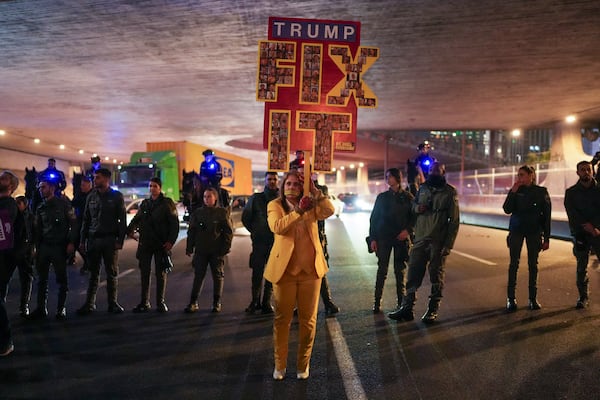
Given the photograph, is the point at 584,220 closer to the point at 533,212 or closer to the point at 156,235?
the point at 533,212

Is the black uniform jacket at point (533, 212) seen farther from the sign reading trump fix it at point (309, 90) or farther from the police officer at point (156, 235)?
the police officer at point (156, 235)

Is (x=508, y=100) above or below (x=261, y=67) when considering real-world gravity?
above

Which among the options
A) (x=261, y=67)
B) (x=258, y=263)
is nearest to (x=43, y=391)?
(x=258, y=263)

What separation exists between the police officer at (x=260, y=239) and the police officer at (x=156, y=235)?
109 centimetres

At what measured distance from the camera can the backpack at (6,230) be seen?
4.31 meters

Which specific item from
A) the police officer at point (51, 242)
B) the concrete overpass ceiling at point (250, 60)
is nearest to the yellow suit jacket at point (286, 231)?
the police officer at point (51, 242)

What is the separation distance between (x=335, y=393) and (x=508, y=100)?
18951 mm

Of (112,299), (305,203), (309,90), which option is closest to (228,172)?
(112,299)

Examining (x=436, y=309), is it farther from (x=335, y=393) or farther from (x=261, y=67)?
(x=261, y=67)

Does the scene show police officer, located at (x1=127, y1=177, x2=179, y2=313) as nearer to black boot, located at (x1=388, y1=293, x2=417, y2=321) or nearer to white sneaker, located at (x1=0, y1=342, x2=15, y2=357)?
white sneaker, located at (x1=0, y1=342, x2=15, y2=357)

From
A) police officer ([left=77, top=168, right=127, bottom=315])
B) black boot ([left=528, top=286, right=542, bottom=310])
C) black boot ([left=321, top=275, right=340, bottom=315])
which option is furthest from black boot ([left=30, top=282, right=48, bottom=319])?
black boot ([left=528, top=286, right=542, bottom=310])

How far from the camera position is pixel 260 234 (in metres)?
5.97

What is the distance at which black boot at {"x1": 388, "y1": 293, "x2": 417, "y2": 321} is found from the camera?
5508mm

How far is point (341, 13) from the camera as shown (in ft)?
35.0
